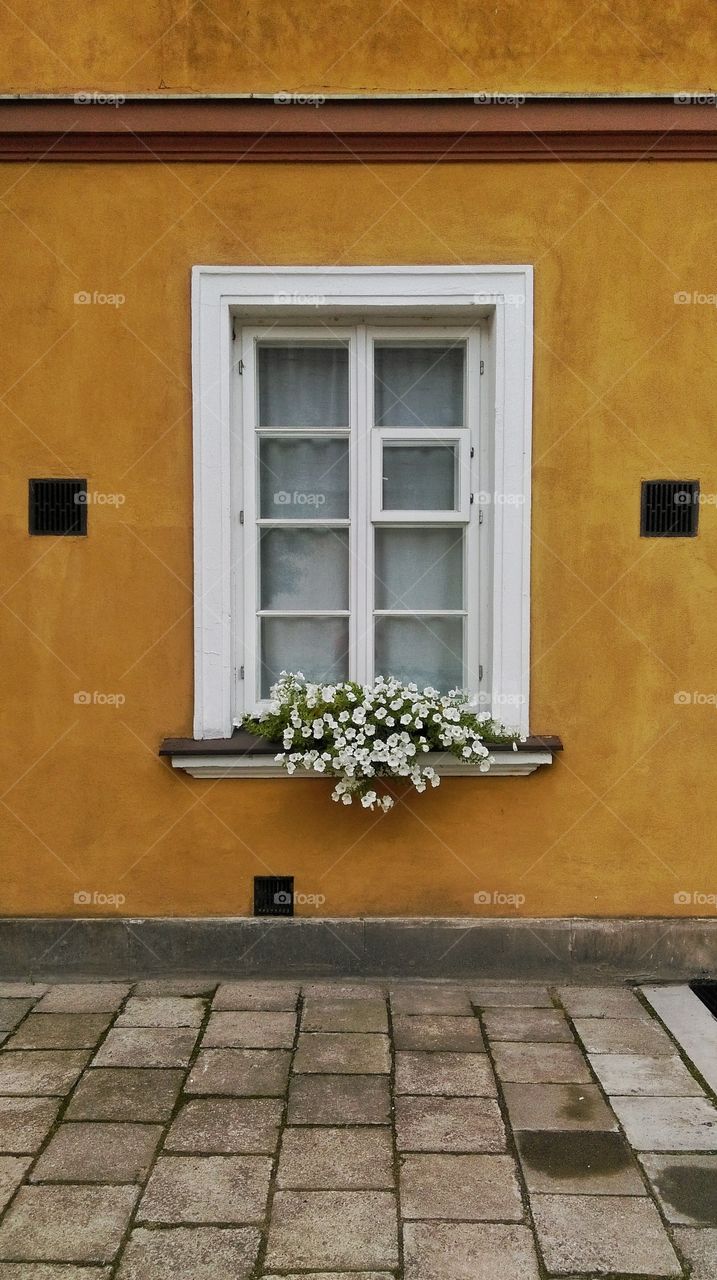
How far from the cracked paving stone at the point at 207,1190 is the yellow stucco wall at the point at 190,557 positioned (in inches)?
59.1

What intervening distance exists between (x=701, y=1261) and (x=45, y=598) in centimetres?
334

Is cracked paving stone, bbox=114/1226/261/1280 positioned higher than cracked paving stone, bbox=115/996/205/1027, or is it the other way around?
cracked paving stone, bbox=115/996/205/1027

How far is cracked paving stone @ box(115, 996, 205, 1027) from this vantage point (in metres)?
3.93

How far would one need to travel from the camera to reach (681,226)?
4277mm

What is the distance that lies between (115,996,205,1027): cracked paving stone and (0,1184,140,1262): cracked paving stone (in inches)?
42.3

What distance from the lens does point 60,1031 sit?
3.87 m

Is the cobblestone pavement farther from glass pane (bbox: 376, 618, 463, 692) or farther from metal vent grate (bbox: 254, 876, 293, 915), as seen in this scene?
glass pane (bbox: 376, 618, 463, 692)

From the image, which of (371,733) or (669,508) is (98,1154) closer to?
(371,733)

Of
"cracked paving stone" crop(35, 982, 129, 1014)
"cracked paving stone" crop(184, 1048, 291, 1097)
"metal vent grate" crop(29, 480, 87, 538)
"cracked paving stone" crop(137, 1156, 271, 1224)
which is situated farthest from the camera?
"metal vent grate" crop(29, 480, 87, 538)

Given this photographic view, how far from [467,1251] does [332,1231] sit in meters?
0.36

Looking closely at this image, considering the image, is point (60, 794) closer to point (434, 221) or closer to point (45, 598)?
point (45, 598)

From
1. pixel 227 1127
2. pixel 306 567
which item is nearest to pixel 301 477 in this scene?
pixel 306 567

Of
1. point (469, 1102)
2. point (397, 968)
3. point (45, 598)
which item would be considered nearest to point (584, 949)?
point (397, 968)

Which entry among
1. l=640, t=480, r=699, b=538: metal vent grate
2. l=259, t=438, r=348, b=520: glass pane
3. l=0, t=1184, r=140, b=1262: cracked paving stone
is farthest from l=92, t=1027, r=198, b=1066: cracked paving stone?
l=640, t=480, r=699, b=538: metal vent grate
